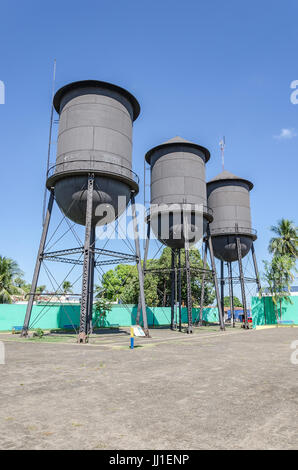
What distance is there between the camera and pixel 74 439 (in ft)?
14.3

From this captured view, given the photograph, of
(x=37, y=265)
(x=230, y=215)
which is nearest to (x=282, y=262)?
(x=230, y=215)

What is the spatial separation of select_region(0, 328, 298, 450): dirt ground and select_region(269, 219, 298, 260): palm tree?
31.1 m

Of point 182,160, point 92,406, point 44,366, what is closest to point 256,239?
point 182,160

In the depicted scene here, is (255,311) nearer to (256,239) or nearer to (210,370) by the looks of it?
(256,239)

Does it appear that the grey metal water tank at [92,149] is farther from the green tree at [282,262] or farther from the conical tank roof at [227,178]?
the green tree at [282,262]

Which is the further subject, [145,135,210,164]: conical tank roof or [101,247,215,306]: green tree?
[101,247,215,306]: green tree

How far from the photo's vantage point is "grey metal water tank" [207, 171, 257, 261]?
3262cm

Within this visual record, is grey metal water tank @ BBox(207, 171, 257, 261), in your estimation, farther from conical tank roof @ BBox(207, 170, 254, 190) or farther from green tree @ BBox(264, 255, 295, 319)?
green tree @ BBox(264, 255, 295, 319)

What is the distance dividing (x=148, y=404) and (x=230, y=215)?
2823cm

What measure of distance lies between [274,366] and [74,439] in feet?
26.1

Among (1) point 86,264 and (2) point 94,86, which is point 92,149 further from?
(1) point 86,264

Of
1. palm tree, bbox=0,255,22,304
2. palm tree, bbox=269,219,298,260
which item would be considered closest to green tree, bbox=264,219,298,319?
palm tree, bbox=269,219,298,260

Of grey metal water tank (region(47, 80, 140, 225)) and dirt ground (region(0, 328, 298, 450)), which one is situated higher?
grey metal water tank (region(47, 80, 140, 225))

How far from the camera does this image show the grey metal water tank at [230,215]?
32.6 meters
